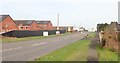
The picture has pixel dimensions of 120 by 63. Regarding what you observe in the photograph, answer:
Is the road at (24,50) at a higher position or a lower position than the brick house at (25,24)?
lower

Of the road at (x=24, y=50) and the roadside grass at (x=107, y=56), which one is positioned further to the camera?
the road at (x=24, y=50)

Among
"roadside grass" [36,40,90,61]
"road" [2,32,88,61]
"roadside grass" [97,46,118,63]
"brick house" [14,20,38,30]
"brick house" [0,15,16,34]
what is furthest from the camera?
"brick house" [14,20,38,30]

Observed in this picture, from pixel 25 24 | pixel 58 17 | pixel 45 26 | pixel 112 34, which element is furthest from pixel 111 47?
pixel 45 26

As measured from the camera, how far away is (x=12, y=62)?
15.0 metres

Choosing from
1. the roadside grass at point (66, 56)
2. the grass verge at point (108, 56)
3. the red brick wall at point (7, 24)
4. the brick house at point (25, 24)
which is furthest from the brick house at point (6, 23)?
the grass verge at point (108, 56)

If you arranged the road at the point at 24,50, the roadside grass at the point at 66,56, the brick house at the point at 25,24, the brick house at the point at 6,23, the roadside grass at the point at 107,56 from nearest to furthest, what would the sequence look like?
the roadside grass at the point at 66,56, the roadside grass at the point at 107,56, the road at the point at 24,50, the brick house at the point at 6,23, the brick house at the point at 25,24

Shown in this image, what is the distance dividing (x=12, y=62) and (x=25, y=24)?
96.8 metres

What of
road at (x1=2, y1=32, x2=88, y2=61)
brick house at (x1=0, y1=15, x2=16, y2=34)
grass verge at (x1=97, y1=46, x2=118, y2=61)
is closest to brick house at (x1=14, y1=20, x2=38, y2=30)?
brick house at (x1=0, y1=15, x2=16, y2=34)

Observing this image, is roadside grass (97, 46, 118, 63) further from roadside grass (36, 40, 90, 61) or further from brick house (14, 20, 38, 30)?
brick house (14, 20, 38, 30)

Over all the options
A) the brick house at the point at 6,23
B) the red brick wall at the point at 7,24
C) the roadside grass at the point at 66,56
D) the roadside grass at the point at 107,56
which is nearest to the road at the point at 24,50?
the roadside grass at the point at 66,56

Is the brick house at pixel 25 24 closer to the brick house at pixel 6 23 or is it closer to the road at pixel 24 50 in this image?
the brick house at pixel 6 23

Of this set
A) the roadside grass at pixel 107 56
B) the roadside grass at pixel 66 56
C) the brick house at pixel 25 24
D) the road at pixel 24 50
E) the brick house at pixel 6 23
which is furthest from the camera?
the brick house at pixel 25 24

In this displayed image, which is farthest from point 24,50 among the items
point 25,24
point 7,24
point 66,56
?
point 25,24

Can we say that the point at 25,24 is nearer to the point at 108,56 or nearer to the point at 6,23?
the point at 6,23
